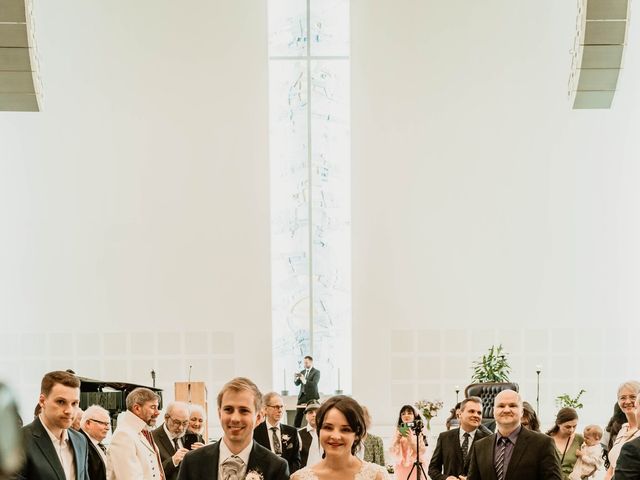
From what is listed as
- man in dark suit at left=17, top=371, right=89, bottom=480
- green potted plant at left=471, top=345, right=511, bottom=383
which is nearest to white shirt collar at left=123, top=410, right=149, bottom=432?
man in dark suit at left=17, top=371, right=89, bottom=480

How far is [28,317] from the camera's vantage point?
670 inches

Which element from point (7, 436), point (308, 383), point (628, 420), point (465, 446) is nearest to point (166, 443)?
point (465, 446)

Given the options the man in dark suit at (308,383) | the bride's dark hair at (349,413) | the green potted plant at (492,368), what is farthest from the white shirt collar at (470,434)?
the man in dark suit at (308,383)

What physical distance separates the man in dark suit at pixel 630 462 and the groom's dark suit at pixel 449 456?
2761 mm

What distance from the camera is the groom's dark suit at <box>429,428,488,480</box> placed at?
649 centimetres

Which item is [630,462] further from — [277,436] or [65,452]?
[277,436]

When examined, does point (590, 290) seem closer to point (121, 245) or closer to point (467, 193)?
point (467, 193)

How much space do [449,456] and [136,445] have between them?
2611 millimetres

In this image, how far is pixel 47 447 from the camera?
12.4ft

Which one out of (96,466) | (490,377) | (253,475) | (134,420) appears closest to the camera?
(253,475)

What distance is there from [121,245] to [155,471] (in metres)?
12.8

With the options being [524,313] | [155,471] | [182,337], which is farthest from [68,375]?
[524,313]

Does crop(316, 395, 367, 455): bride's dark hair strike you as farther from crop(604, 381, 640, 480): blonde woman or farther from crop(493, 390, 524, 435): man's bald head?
crop(604, 381, 640, 480): blonde woman

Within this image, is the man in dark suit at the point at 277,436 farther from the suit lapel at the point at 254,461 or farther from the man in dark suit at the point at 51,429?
the suit lapel at the point at 254,461
